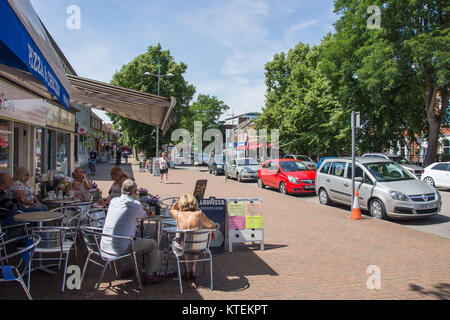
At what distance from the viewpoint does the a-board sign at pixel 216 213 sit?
5.96 metres

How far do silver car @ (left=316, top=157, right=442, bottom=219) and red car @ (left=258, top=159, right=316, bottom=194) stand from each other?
7.35 feet

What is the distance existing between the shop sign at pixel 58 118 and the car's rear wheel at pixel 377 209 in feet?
37.9

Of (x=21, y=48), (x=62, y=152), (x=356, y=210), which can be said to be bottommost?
(x=356, y=210)

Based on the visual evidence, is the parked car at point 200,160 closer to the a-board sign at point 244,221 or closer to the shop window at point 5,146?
the shop window at point 5,146

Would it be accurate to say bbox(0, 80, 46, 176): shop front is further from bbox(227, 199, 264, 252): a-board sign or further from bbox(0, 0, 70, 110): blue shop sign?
bbox(227, 199, 264, 252): a-board sign

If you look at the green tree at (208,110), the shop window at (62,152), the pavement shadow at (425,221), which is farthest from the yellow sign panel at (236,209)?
the green tree at (208,110)

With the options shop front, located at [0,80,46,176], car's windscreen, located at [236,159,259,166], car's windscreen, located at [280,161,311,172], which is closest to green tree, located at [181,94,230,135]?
car's windscreen, located at [236,159,259,166]

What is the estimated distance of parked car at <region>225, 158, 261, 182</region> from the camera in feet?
68.4

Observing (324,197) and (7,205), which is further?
(324,197)

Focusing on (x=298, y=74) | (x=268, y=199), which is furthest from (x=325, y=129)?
(x=268, y=199)

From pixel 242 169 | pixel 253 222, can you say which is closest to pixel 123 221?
pixel 253 222

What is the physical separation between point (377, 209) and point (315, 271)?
4982 millimetres

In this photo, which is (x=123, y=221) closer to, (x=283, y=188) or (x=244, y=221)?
(x=244, y=221)

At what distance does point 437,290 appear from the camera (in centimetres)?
438
